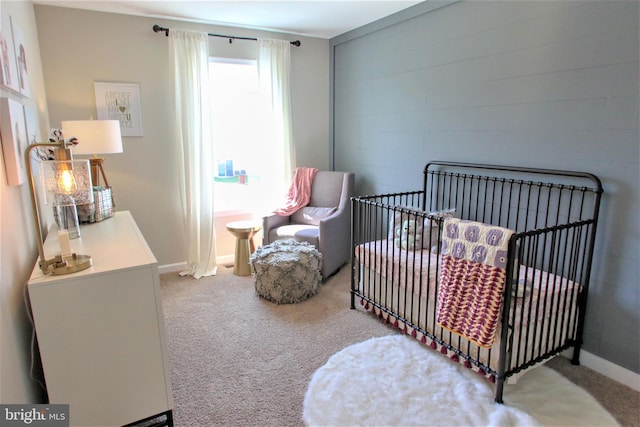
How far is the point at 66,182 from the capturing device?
5.12ft

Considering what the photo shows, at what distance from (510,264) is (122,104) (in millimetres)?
3402

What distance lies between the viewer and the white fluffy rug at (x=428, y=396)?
1.90 metres

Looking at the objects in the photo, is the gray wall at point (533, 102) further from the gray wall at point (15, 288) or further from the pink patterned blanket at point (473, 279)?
the gray wall at point (15, 288)

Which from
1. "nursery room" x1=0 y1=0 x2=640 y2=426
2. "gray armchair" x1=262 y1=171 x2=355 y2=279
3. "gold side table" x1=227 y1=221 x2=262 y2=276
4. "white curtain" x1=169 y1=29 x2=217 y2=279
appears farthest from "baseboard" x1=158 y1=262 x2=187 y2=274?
"gray armchair" x1=262 y1=171 x2=355 y2=279

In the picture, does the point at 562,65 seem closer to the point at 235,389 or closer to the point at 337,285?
the point at 337,285

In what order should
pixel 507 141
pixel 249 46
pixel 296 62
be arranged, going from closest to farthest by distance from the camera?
pixel 507 141 < pixel 249 46 < pixel 296 62

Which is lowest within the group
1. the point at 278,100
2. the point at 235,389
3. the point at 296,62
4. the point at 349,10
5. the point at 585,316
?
the point at 235,389

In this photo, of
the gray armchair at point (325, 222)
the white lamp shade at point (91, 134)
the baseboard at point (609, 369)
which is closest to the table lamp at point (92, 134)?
the white lamp shade at point (91, 134)

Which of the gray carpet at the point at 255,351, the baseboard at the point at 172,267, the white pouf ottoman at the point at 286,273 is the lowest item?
the gray carpet at the point at 255,351

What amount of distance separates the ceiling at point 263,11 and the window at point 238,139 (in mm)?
506

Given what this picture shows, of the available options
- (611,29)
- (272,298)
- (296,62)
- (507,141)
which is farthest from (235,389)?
(296,62)

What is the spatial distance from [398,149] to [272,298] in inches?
70.8

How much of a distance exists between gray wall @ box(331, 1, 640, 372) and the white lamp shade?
2.41m

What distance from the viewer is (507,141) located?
107 inches
